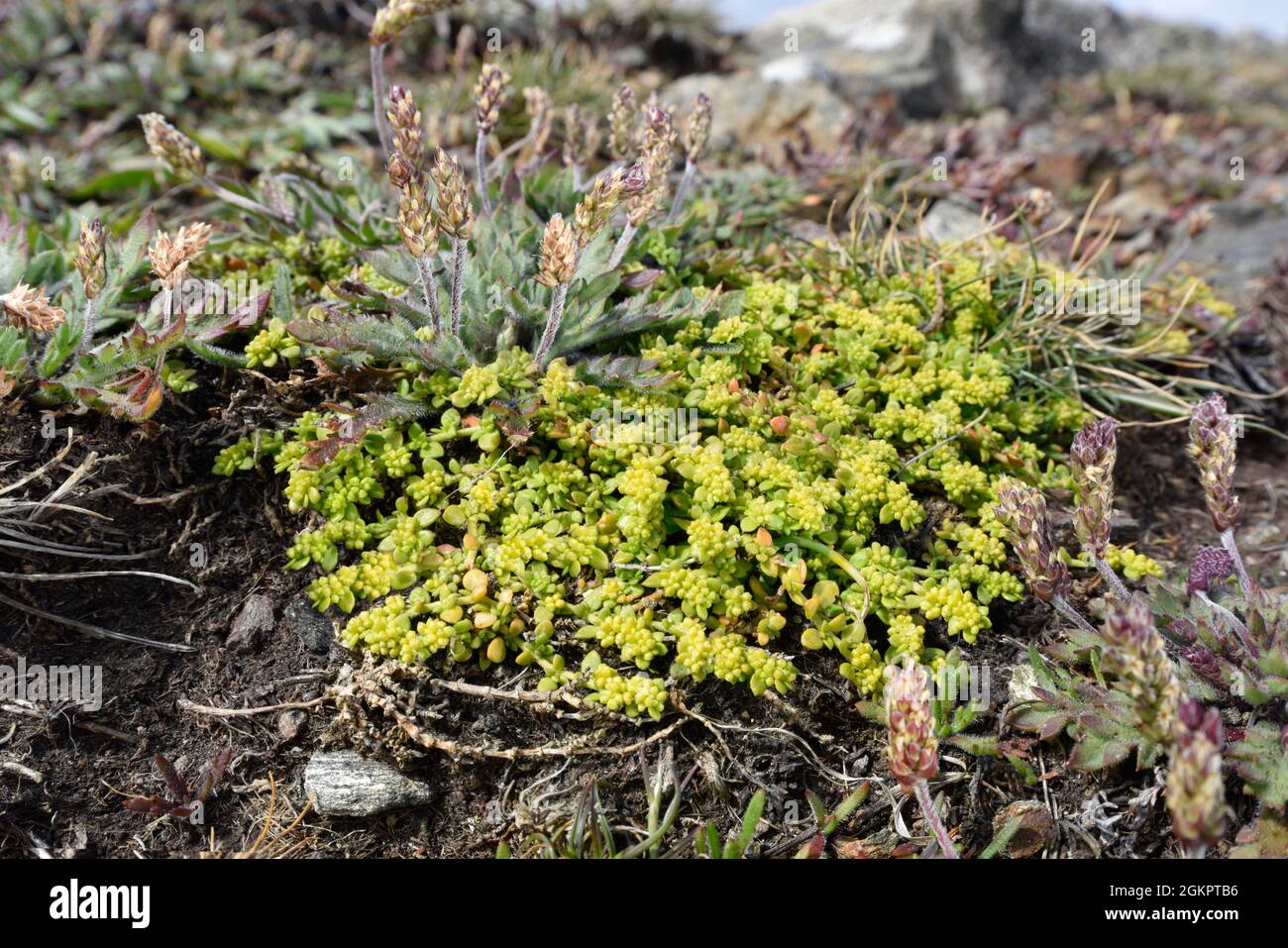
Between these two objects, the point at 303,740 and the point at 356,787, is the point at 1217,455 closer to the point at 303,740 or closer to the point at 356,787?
the point at 356,787

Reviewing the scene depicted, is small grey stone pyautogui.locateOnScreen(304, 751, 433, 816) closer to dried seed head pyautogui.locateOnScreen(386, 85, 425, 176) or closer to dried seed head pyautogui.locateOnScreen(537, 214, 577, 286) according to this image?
dried seed head pyautogui.locateOnScreen(537, 214, 577, 286)

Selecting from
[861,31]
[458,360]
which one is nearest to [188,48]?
[458,360]

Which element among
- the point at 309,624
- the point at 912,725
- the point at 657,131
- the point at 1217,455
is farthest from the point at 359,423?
the point at 1217,455

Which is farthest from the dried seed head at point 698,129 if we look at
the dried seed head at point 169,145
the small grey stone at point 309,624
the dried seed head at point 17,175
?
the dried seed head at point 17,175

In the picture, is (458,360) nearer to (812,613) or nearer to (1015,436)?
(812,613)
